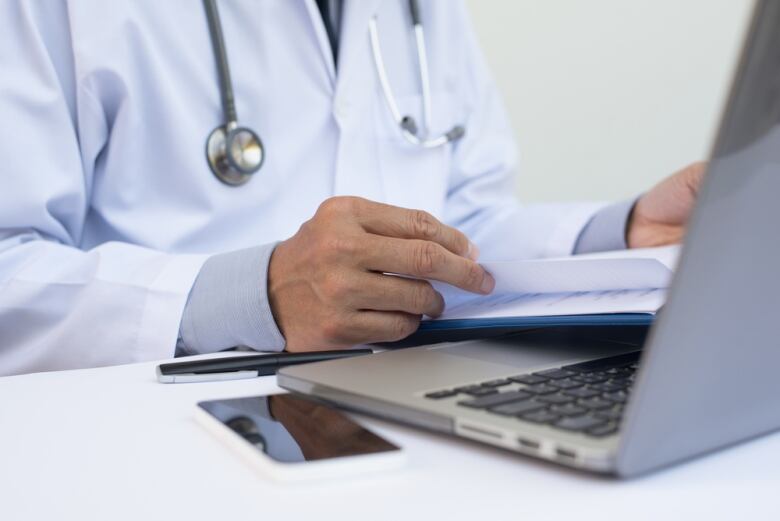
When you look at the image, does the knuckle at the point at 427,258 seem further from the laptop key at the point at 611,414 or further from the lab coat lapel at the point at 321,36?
the lab coat lapel at the point at 321,36

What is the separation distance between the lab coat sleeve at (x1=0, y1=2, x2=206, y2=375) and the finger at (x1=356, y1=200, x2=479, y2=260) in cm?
19

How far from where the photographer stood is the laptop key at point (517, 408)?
0.34 meters

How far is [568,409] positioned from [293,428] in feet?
0.42

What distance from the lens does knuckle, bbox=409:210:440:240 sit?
2.01 ft

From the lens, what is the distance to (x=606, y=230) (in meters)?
1.10

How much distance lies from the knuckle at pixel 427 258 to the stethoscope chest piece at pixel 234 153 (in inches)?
15.1

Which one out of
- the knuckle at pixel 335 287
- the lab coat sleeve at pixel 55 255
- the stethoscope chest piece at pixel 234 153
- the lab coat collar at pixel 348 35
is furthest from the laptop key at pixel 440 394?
the lab coat collar at pixel 348 35

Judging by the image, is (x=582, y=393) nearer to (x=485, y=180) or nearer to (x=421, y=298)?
(x=421, y=298)

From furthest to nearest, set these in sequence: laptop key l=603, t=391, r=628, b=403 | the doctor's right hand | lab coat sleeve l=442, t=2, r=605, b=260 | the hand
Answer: lab coat sleeve l=442, t=2, r=605, b=260 < the hand < the doctor's right hand < laptop key l=603, t=391, r=628, b=403

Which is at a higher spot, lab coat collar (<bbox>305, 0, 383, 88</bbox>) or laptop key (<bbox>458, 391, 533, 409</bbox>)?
lab coat collar (<bbox>305, 0, 383, 88</bbox>)

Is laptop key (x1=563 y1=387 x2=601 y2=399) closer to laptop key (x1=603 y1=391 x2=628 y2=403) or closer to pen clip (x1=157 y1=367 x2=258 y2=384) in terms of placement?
laptop key (x1=603 y1=391 x2=628 y2=403)

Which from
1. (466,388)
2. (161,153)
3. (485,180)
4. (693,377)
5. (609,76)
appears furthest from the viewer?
(609,76)

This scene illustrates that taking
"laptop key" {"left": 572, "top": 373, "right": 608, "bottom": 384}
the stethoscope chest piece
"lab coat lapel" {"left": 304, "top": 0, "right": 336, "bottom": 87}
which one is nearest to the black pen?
"laptop key" {"left": 572, "top": 373, "right": 608, "bottom": 384}

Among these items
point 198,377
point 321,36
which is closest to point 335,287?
point 198,377
